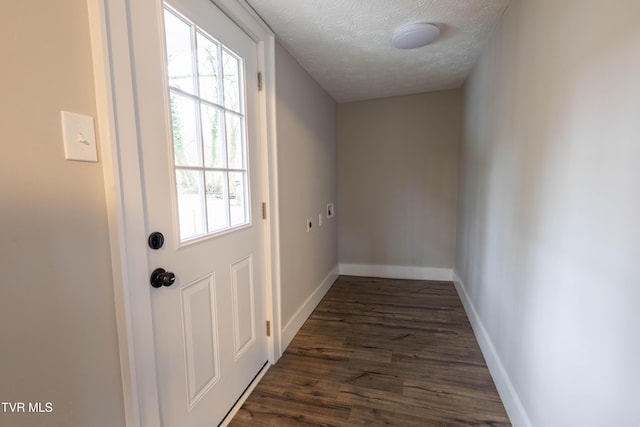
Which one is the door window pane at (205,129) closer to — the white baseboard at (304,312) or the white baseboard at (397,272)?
the white baseboard at (304,312)

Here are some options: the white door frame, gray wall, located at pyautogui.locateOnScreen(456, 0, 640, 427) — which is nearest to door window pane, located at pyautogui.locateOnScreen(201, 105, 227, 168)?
the white door frame

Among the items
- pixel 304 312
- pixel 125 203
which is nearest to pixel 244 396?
pixel 304 312

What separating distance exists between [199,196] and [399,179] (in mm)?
2790

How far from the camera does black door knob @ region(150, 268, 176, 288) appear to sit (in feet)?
3.55

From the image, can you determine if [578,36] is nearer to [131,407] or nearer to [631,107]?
[631,107]

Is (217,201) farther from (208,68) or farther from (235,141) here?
(208,68)

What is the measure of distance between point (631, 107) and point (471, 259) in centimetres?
206

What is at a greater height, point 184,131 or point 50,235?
point 184,131

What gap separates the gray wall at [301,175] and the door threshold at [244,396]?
0.35 metres

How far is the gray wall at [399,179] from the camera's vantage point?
3.44 metres

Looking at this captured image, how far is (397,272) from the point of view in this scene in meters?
3.74

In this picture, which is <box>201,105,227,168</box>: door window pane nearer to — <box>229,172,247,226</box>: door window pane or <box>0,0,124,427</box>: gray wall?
<box>229,172,247,226</box>: door window pane

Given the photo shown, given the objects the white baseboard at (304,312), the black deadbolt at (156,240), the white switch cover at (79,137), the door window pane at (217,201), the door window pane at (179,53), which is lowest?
the white baseboard at (304,312)

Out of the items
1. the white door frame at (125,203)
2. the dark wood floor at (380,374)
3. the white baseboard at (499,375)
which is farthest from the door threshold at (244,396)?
the white baseboard at (499,375)
